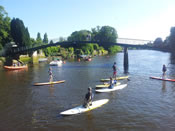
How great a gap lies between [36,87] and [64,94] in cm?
603

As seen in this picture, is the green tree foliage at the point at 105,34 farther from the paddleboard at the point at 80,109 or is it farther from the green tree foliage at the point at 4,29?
the paddleboard at the point at 80,109

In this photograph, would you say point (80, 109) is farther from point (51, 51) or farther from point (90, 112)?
point (51, 51)

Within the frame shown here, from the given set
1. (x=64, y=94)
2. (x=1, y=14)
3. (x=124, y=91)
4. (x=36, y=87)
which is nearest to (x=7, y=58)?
(x=1, y=14)

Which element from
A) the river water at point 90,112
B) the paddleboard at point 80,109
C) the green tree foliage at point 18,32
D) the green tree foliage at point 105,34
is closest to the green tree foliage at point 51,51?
the green tree foliage at point 18,32

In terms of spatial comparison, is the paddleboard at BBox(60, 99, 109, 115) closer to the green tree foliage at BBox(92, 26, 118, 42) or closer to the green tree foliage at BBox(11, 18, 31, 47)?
the green tree foliage at BBox(11, 18, 31, 47)

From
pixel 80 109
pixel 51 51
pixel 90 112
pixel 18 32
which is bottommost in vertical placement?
pixel 90 112

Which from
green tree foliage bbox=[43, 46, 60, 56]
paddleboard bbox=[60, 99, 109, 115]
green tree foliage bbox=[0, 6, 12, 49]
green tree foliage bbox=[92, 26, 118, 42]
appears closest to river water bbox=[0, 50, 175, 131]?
paddleboard bbox=[60, 99, 109, 115]

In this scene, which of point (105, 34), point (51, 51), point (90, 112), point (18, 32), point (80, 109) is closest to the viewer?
point (80, 109)

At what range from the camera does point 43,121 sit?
1250 cm

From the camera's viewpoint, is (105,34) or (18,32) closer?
(18,32)

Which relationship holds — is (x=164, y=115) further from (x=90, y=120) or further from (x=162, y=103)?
(x=90, y=120)

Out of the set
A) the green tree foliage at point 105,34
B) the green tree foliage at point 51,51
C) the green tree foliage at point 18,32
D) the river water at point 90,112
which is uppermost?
the green tree foliage at point 105,34

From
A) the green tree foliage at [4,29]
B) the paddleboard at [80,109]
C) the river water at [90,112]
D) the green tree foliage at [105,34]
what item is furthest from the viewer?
the green tree foliage at [105,34]

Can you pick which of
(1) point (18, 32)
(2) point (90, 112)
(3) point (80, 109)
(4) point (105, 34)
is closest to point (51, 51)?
(1) point (18, 32)
